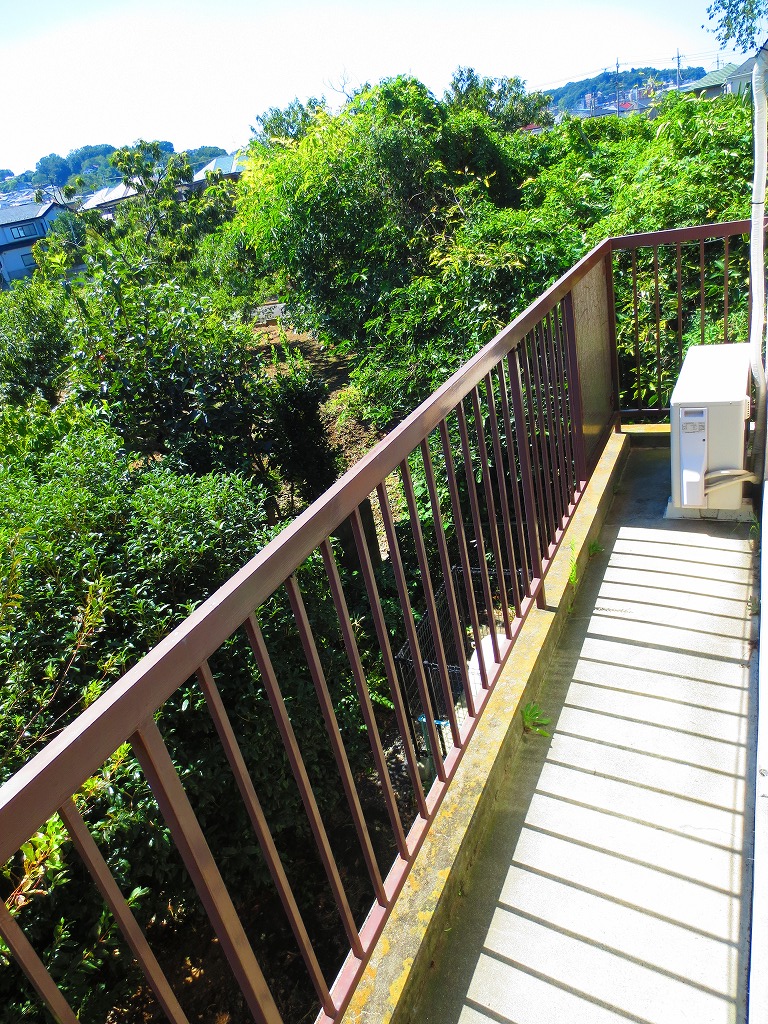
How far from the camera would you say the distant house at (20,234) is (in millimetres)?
80188

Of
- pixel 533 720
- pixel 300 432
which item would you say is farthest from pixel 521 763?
pixel 300 432

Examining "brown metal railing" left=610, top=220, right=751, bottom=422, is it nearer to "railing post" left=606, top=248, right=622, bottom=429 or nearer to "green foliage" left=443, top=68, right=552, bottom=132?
"railing post" left=606, top=248, right=622, bottom=429

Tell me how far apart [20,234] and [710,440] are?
98243mm

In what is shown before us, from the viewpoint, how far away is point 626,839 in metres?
1.71

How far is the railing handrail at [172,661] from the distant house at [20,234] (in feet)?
289

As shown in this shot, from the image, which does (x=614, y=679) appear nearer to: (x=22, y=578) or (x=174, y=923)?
(x=174, y=923)

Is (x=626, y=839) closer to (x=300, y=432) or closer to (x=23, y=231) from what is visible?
(x=300, y=432)

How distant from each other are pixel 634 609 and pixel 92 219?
92.1 feet

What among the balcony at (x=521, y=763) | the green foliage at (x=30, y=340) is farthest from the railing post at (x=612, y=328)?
the green foliage at (x=30, y=340)

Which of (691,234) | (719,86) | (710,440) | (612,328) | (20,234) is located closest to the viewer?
(710,440)

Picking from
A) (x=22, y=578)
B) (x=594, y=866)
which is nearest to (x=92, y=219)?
(x=22, y=578)

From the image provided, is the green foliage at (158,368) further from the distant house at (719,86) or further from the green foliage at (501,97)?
the green foliage at (501,97)

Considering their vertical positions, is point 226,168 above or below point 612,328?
above

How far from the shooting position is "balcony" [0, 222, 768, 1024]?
3.08 feet
